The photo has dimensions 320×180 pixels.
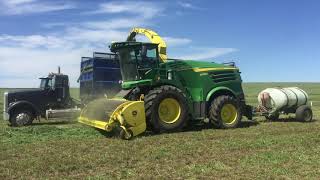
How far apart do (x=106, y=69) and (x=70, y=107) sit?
8.18ft

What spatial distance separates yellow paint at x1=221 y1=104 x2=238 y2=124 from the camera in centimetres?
1828

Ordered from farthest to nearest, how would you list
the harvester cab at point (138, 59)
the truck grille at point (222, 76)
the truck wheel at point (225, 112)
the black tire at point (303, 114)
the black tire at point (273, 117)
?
1. the black tire at point (273, 117)
2. the black tire at point (303, 114)
3. the truck grille at point (222, 76)
4. the truck wheel at point (225, 112)
5. the harvester cab at point (138, 59)

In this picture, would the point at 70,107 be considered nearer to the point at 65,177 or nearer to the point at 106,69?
the point at 106,69

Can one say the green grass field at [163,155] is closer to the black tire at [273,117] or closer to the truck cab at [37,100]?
the truck cab at [37,100]

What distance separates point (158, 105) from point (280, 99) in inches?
327

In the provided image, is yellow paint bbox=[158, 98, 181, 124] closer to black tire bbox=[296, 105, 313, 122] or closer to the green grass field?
the green grass field

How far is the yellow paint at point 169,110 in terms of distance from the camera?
16297mm

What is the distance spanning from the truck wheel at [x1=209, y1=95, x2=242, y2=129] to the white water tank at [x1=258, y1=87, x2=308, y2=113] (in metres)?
4.27

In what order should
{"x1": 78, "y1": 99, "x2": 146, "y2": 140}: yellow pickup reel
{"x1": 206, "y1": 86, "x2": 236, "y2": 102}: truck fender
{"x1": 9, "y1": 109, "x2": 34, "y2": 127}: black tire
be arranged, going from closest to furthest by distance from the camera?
{"x1": 78, "y1": 99, "x2": 146, "y2": 140}: yellow pickup reel < {"x1": 206, "y1": 86, "x2": 236, "y2": 102}: truck fender < {"x1": 9, "y1": 109, "x2": 34, "y2": 127}: black tire

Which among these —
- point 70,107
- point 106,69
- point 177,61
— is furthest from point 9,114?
point 177,61

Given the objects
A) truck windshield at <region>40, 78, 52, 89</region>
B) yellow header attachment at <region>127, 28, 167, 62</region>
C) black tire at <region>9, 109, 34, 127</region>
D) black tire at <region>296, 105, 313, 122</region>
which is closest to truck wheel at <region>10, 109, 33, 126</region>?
black tire at <region>9, 109, 34, 127</region>

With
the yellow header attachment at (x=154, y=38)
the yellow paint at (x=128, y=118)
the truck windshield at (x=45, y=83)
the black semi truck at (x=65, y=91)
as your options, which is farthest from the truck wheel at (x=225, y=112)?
the truck windshield at (x=45, y=83)

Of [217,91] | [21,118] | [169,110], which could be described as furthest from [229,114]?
[21,118]

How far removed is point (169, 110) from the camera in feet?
54.3
